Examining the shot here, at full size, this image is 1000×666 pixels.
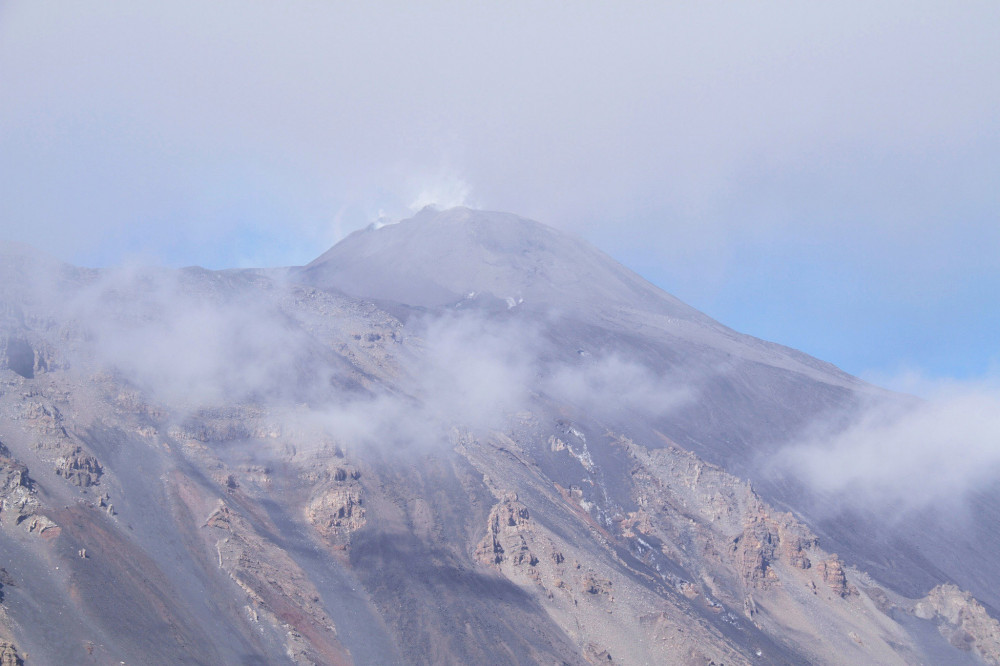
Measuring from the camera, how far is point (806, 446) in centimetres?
11969

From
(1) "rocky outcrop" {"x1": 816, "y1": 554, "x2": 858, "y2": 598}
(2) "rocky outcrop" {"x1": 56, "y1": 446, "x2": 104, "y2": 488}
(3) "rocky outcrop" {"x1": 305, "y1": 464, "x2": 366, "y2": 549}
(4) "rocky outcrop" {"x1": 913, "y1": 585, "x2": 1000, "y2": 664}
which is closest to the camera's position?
(2) "rocky outcrop" {"x1": 56, "y1": 446, "x2": 104, "y2": 488}

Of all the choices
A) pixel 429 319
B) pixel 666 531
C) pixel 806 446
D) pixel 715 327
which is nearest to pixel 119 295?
A: pixel 429 319

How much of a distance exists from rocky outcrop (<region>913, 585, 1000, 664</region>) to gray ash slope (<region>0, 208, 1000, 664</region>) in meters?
0.23

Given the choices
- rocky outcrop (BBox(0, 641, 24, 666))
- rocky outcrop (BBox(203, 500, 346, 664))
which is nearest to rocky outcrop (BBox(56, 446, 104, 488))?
rocky outcrop (BBox(203, 500, 346, 664))

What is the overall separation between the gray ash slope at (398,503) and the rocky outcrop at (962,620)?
23 cm

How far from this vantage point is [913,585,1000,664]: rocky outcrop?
74.7 m

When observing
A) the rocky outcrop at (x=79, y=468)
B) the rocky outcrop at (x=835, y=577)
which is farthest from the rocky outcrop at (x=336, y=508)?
the rocky outcrop at (x=835, y=577)

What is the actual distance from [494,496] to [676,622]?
21.1 metres

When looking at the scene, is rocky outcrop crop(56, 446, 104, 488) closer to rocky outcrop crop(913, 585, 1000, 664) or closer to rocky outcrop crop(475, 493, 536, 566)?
rocky outcrop crop(475, 493, 536, 566)

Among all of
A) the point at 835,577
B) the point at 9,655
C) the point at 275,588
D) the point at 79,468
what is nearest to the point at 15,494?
the point at 79,468

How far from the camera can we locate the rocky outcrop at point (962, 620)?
74.7 meters

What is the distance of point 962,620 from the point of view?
77.6 metres

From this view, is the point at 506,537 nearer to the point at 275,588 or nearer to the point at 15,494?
the point at 275,588

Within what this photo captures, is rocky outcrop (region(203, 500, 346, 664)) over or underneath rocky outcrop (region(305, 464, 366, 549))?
underneath
